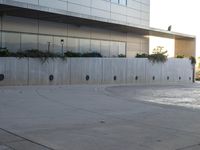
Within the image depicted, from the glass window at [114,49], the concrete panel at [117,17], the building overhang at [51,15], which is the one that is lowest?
the glass window at [114,49]

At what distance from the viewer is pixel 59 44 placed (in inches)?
1194


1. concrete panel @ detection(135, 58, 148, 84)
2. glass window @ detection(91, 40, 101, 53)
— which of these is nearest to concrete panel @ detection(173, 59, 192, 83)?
concrete panel @ detection(135, 58, 148, 84)

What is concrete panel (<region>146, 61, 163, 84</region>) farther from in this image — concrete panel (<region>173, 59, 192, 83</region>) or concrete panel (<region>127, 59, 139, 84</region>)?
concrete panel (<region>173, 59, 192, 83</region>)

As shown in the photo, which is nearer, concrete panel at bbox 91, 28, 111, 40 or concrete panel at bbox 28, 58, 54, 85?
concrete panel at bbox 28, 58, 54, 85

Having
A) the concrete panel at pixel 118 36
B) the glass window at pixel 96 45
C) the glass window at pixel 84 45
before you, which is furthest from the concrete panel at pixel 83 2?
the concrete panel at pixel 118 36

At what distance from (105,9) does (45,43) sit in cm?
782

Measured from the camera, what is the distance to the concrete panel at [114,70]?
2819 centimetres

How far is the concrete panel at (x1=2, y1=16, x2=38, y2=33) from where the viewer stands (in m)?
26.2

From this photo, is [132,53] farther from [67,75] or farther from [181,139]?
[181,139]

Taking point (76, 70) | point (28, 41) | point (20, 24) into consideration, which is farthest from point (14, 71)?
point (28, 41)

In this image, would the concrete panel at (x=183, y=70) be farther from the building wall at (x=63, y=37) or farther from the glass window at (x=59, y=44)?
the glass window at (x=59, y=44)

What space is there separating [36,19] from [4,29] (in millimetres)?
3072

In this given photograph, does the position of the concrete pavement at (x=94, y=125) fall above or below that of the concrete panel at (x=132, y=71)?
below

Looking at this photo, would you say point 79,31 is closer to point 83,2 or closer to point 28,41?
point 83,2
